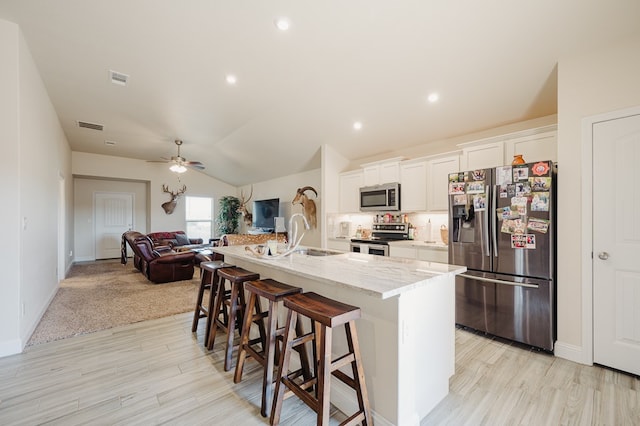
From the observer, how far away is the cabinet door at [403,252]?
12.7 ft

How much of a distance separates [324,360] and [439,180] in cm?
319

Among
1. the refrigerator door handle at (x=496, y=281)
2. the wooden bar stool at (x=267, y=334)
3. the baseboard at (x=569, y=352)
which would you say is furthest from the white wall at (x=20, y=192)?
the baseboard at (x=569, y=352)

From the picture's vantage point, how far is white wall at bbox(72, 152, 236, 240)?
705cm

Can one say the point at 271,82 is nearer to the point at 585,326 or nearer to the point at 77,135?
the point at 585,326

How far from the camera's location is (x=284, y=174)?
712 cm

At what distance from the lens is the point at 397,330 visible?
59.4 inches

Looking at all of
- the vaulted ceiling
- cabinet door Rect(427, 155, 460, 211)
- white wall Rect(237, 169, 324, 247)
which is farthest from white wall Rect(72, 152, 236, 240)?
cabinet door Rect(427, 155, 460, 211)

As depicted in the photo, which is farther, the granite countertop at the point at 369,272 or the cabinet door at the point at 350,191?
the cabinet door at the point at 350,191

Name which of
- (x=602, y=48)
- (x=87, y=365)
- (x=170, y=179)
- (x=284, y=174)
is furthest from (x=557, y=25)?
(x=170, y=179)

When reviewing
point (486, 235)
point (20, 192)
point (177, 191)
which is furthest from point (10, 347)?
point (177, 191)

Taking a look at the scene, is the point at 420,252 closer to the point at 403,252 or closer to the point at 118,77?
the point at 403,252

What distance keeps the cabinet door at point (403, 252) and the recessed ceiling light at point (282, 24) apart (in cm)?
304

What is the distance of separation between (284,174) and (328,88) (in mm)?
3703

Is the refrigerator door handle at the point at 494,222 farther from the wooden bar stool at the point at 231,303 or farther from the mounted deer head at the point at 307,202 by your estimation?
the mounted deer head at the point at 307,202
